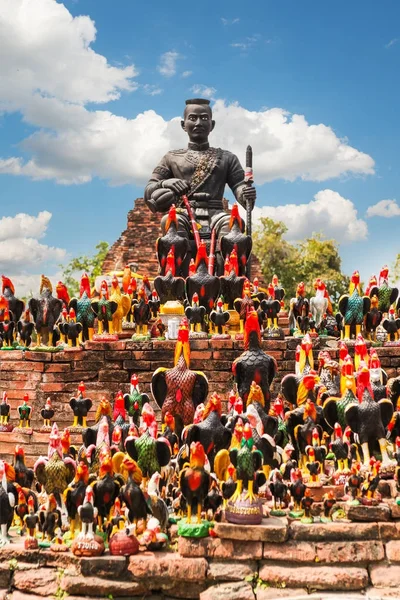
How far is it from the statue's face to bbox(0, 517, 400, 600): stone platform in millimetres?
8305

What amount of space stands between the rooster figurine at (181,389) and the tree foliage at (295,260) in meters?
19.1

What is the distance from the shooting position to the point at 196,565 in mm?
4578

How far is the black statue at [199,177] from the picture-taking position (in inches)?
446

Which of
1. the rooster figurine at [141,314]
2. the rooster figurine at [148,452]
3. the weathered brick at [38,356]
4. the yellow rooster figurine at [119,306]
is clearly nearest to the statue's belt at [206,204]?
the yellow rooster figurine at [119,306]

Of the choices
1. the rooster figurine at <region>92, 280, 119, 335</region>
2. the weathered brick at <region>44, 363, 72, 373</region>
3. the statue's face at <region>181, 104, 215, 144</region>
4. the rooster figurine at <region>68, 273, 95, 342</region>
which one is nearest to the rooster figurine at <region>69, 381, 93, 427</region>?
the weathered brick at <region>44, 363, 72, 373</region>

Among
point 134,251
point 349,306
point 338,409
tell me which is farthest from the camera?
point 134,251

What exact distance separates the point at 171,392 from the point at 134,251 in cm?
1710

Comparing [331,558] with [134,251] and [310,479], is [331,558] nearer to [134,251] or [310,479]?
[310,479]

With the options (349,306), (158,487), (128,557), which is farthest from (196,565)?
(349,306)

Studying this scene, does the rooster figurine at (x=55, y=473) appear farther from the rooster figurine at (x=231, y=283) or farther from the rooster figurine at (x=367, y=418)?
the rooster figurine at (x=231, y=283)

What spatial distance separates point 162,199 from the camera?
11.3 m

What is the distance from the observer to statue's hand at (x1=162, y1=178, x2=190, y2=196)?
37.1 feet

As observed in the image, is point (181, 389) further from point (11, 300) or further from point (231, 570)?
point (11, 300)

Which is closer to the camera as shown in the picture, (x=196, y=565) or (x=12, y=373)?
(x=196, y=565)
